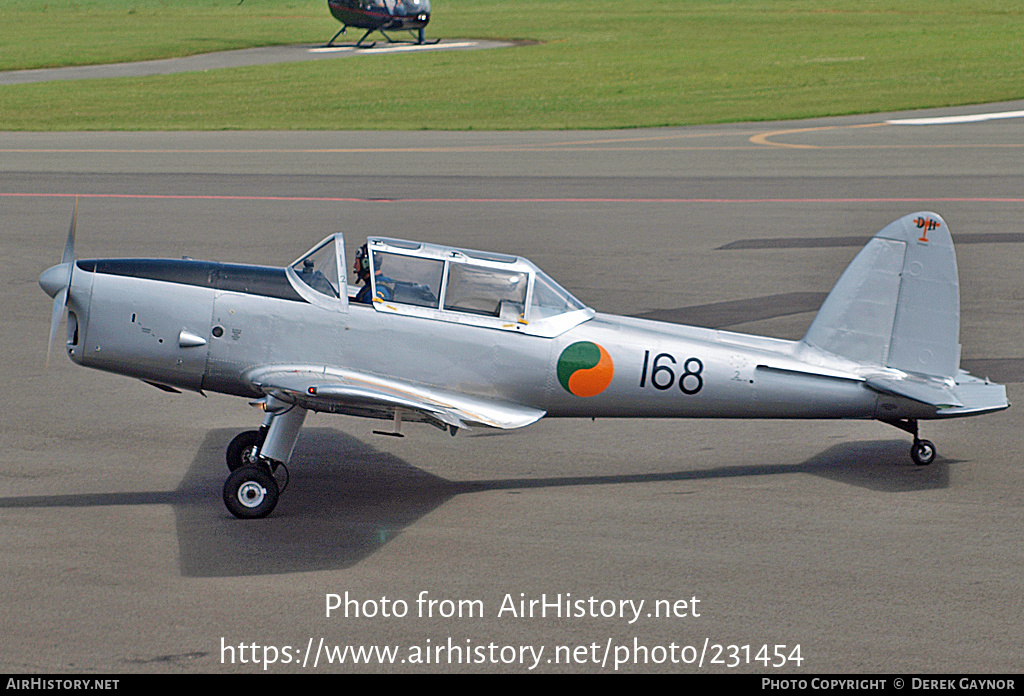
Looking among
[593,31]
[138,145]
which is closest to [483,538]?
[138,145]

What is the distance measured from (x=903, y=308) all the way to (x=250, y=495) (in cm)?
595

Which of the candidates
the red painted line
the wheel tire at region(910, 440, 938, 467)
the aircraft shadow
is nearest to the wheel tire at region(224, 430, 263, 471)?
the aircraft shadow

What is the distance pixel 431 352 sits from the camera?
998 centimetres

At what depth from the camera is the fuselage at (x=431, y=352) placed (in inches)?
382

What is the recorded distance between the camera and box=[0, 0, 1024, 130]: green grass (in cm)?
4428

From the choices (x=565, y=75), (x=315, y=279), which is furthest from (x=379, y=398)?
(x=565, y=75)

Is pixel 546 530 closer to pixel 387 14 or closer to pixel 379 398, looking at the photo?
pixel 379 398

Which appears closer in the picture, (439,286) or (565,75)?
(439,286)

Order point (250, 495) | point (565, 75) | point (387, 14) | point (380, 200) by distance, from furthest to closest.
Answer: point (387, 14)
point (565, 75)
point (380, 200)
point (250, 495)

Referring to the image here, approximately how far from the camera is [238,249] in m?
21.7

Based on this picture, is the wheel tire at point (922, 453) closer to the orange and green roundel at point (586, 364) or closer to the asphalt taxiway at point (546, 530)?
the asphalt taxiway at point (546, 530)

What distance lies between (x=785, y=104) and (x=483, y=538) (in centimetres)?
3945

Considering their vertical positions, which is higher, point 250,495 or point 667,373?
point 667,373

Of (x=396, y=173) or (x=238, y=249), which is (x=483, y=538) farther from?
(x=396, y=173)
